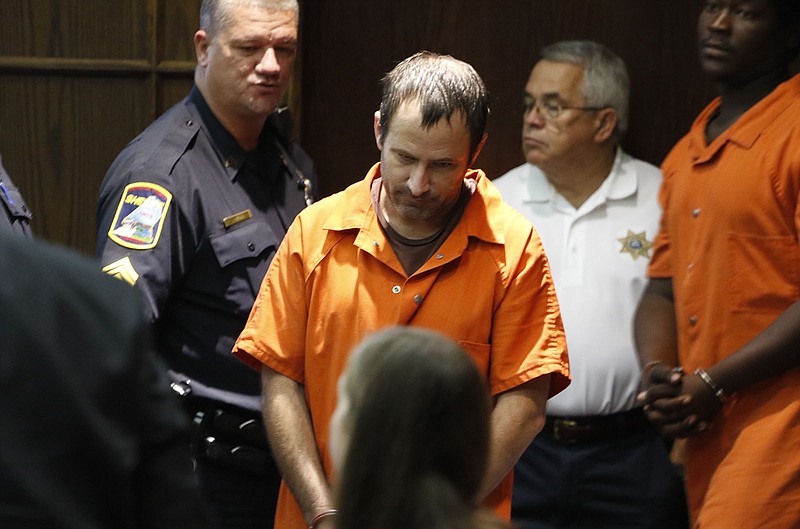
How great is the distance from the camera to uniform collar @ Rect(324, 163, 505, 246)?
2451mm

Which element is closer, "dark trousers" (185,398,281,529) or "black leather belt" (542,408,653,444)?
"dark trousers" (185,398,281,529)

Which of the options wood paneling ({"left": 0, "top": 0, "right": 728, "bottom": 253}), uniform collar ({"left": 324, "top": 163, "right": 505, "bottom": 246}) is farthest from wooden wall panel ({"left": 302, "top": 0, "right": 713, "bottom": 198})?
uniform collar ({"left": 324, "top": 163, "right": 505, "bottom": 246})

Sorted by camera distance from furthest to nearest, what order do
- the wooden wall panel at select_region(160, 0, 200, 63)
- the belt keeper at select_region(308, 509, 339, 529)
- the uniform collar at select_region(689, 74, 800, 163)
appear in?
the wooden wall panel at select_region(160, 0, 200, 63), the uniform collar at select_region(689, 74, 800, 163), the belt keeper at select_region(308, 509, 339, 529)

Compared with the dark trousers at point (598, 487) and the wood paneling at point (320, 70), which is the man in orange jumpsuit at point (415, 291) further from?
the wood paneling at point (320, 70)

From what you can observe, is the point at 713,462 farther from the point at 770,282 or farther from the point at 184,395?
the point at 184,395

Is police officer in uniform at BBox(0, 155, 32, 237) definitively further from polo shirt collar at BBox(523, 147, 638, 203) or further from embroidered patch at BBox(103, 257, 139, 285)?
polo shirt collar at BBox(523, 147, 638, 203)

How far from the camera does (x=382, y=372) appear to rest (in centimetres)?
157

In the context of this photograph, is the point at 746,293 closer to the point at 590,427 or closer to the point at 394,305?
the point at 590,427

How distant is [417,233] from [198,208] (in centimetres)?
66

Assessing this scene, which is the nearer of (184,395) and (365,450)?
(365,450)

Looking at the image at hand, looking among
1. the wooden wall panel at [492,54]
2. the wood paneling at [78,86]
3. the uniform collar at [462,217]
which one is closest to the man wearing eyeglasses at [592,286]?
the wooden wall panel at [492,54]

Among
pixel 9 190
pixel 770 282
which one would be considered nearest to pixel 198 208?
pixel 9 190

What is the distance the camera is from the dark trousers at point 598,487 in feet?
11.0

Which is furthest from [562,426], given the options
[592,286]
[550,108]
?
[550,108]
